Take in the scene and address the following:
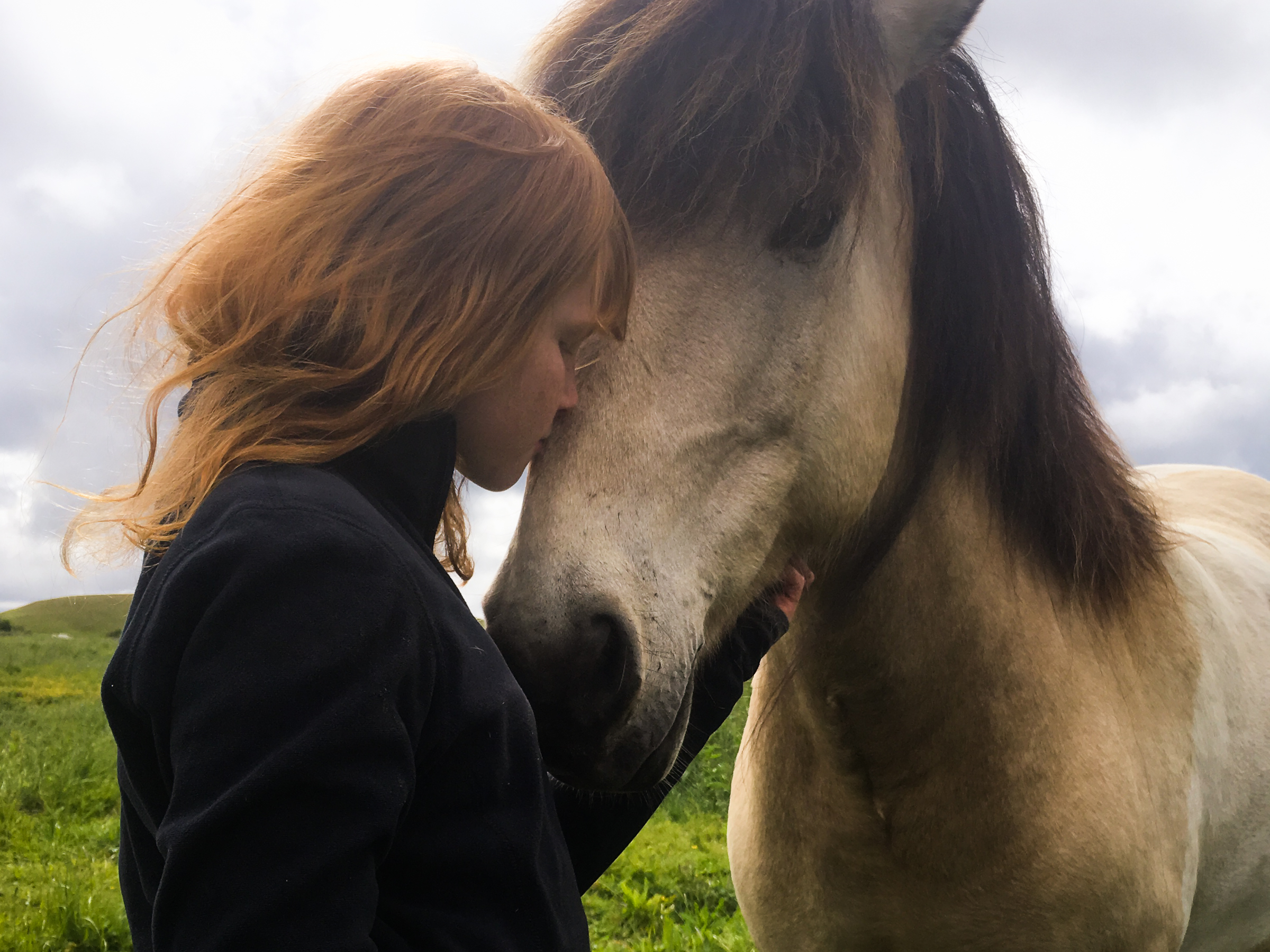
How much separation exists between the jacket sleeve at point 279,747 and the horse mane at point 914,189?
89cm

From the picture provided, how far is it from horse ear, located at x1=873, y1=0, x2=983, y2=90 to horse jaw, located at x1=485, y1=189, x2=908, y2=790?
26cm

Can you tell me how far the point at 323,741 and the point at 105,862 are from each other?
4.84 meters

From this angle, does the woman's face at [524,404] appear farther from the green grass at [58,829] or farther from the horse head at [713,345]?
the green grass at [58,829]

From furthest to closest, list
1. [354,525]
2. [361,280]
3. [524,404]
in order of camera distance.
Result: [524,404]
[361,280]
[354,525]

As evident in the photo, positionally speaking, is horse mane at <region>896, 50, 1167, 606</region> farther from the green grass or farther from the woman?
the green grass

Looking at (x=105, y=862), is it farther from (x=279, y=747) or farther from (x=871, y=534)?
(x=279, y=747)

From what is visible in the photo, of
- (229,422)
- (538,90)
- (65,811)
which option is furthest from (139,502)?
(65,811)

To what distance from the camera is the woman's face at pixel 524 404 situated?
1.19m

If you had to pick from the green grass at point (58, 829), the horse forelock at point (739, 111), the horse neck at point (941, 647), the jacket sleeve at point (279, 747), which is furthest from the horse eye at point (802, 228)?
the green grass at point (58, 829)

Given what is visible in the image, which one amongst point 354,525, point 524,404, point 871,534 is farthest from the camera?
point 871,534

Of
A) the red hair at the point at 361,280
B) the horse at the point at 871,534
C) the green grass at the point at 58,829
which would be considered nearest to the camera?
the red hair at the point at 361,280

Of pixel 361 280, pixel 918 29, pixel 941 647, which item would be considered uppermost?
pixel 918 29

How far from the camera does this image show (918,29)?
5.36 ft

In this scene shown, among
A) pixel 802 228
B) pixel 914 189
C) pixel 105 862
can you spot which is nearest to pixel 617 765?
pixel 802 228
